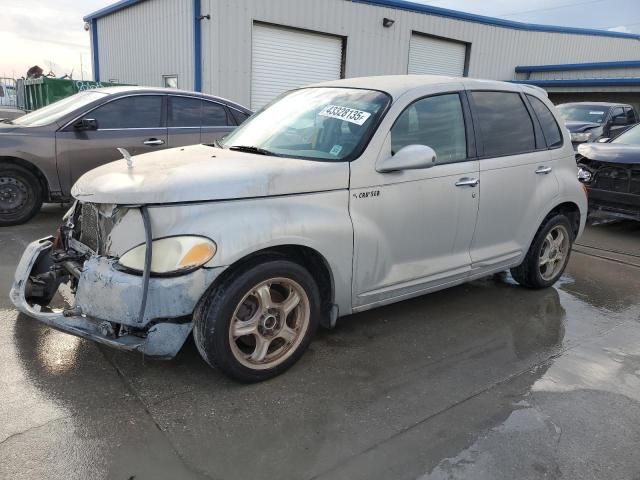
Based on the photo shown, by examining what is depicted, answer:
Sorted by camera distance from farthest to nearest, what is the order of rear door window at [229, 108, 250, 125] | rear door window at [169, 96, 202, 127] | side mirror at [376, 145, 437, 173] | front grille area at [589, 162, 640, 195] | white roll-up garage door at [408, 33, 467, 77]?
white roll-up garage door at [408, 33, 467, 77] < rear door window at [229, 108, 250, 125] < front grille area at [589, 162, 640, 195] < rear door window at [169, 96, 202, 127] < side mirror at [376, 145, 437, 173]

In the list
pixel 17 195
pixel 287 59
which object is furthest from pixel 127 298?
pixel 287 59

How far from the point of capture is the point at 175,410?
116 inches

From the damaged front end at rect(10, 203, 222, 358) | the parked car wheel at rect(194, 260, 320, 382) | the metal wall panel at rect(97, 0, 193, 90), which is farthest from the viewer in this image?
the metal wall panel at rect(97, 0, 193, 90)

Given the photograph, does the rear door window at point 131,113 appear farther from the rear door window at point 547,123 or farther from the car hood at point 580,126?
the car hood at point 580,126

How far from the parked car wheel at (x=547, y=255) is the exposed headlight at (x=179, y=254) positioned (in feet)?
10.8

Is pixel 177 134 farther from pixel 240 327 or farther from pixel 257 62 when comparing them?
pixel 257 62

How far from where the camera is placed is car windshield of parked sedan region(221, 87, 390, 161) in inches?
141

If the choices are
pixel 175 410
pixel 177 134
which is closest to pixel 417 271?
pixel 175 410

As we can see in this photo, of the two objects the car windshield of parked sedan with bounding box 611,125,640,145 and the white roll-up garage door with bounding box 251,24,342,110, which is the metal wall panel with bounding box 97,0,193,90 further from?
the car windshield of parked sedan with bounding box 611,125,640,145

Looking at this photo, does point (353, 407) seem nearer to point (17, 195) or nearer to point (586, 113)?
point (17, 195)

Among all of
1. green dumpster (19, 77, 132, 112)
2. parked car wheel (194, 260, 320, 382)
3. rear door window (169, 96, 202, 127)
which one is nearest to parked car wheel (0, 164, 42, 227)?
rear door window (169, 96, 202, 127)

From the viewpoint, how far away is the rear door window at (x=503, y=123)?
4266mm

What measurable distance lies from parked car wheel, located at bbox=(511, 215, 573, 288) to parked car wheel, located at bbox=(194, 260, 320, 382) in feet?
8.35

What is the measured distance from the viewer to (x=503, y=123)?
445cm
